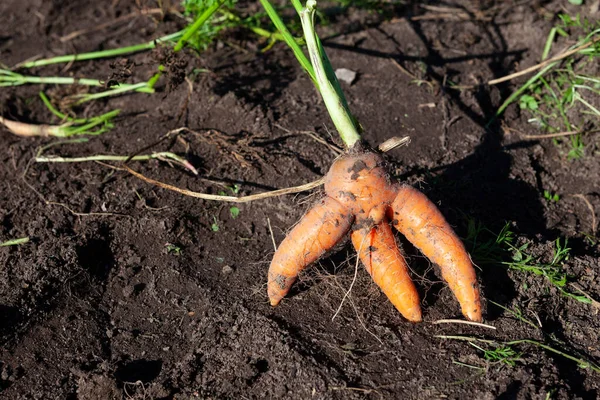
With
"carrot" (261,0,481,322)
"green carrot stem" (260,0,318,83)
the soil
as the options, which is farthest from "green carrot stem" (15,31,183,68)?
"carrot" (261,0,481,322)

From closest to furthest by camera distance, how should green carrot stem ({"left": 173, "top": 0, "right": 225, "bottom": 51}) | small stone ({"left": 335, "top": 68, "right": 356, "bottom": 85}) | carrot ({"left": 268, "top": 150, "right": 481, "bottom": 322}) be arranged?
1. carrot ({"left": 268, "top": 150, "right": 481, "bottom": 322})
2. green carrot stem ({"left": 173, "top": 0, "right": 225, "bottom": 51})
3. small stone ({"left": 335, "top": 68, "right": 356, "bottom": 85})

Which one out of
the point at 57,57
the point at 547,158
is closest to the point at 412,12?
the point at 547,158

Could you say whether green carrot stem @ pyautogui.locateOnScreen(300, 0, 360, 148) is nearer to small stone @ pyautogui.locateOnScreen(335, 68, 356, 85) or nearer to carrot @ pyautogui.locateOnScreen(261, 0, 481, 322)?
carrot @ pyautogui.locateOnScreen(261, 0, 481, 322)

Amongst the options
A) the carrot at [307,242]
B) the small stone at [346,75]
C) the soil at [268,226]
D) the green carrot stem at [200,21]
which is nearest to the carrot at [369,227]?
the carrot at [307,242]

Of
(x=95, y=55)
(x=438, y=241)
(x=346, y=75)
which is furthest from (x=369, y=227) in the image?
(x=95, y=55)

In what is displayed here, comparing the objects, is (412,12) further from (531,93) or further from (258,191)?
(258,191)
